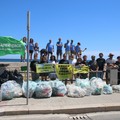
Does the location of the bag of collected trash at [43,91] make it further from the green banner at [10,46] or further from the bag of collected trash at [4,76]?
the green banner at [10,46]

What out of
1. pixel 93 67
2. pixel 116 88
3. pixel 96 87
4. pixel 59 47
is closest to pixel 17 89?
pixel 96 87

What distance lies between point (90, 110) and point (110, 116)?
764mm

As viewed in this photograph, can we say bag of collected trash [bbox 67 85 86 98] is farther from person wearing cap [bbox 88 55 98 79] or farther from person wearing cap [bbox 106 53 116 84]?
person wearing cap [bbox 106 53 116 84]

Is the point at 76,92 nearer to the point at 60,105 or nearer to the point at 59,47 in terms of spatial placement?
the point at 60,105

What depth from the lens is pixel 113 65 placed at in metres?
14.6

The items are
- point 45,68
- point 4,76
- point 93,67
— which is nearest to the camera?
point 4,76

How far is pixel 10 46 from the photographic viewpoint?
10539mm

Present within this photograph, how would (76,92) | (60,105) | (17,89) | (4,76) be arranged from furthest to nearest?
(4,76)
(76,92)
(17,89)
(60,105)

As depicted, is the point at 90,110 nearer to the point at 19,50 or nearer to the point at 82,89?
the point at 82,89

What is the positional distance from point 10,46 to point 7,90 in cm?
153

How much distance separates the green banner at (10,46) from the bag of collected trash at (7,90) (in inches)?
46.3

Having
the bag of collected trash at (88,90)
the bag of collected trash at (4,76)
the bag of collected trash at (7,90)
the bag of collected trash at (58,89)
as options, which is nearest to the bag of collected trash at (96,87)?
the bag of collected trash at (88,90)

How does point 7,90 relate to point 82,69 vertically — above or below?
below

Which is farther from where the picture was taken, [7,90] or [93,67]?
[93,67]
